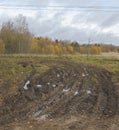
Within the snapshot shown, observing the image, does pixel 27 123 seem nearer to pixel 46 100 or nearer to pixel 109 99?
pixel 46 100

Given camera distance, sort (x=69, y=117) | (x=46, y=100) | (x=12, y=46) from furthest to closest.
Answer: (x=12, y=46) → (x=46, y=100) → (x=69, y=117)

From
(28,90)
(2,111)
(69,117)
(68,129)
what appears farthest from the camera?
(28,90)

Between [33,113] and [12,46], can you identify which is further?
[12,46]

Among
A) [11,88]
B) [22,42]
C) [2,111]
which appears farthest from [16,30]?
[2,111]

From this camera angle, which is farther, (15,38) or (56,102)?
(15,38)

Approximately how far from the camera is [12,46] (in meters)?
76.6

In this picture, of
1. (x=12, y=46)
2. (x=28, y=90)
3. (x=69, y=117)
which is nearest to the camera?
(x=69, y=117)

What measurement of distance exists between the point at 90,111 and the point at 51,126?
2710 mm

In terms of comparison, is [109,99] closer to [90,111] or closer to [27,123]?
[90,111]

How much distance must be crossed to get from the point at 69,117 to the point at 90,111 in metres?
1.37

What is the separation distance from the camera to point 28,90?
55.3 feet

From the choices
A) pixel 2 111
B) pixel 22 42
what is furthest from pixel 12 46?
pixel 2 111

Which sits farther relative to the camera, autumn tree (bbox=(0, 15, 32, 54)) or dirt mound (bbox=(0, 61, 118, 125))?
autumn tree (bbox=(0, 15, 32, 54))

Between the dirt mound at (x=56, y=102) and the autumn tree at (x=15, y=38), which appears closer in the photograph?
the dirt mound at (x=56, y=102)
